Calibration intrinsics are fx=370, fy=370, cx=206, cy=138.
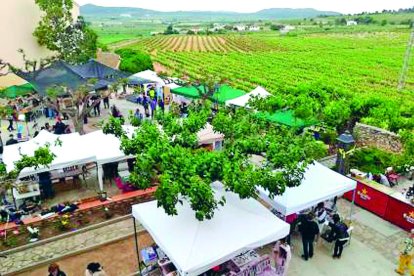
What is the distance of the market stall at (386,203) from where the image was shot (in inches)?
402

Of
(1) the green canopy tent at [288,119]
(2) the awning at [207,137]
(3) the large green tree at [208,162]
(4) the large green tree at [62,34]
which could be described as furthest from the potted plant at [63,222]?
(4) the large green tree at [62,34]

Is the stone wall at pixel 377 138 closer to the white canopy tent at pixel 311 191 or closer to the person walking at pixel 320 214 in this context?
the white canopy tent at pixel 311 191

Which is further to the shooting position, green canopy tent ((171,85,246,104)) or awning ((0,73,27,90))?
awning ((0,73,27,90))

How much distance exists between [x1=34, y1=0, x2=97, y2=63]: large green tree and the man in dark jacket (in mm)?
25508

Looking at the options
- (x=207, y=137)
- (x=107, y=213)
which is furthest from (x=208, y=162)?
(x=207, y=137)

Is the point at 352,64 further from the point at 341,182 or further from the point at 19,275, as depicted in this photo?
the point at 19,275

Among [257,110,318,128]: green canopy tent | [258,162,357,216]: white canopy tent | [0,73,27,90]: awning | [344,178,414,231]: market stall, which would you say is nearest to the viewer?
[258,162,357,216]: white canopy tent

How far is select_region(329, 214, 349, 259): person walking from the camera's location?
8.88 meters

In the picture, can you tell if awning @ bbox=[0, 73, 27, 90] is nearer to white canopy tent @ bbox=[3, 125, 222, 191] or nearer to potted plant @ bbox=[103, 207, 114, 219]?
white canopy tent @ bbox=[3, 125, 222, 191]

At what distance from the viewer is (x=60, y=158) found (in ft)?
38.1

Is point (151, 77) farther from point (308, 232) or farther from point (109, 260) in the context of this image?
point (308, 232)

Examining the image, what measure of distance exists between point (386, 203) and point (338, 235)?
2752mm

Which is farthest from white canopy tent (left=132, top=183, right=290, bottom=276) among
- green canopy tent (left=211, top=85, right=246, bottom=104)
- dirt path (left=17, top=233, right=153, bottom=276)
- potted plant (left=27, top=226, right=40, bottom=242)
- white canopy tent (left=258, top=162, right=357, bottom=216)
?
green canopy tent (left=211, top=85, right=246, bottom=104)

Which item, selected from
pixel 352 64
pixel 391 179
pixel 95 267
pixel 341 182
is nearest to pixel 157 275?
pixel 95 267
